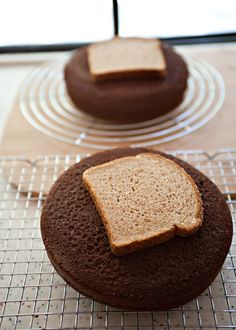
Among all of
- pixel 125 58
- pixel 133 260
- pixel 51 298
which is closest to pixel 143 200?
pixel 133 260

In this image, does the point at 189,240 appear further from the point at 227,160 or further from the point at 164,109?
the point at 164,109

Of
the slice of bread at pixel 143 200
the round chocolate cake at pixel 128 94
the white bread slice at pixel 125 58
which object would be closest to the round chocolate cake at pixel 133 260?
the slice of bread at pixel 143 200

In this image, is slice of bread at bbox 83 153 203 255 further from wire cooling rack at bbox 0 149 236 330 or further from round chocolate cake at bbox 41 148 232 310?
wire cooling rack at bbox 0 149 236 330

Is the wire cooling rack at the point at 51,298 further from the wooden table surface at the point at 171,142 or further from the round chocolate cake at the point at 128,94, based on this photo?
the round chocolate cake at the point at 128,94

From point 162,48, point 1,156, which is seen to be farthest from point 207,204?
point 162,48

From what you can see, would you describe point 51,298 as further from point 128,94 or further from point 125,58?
point 125,58
